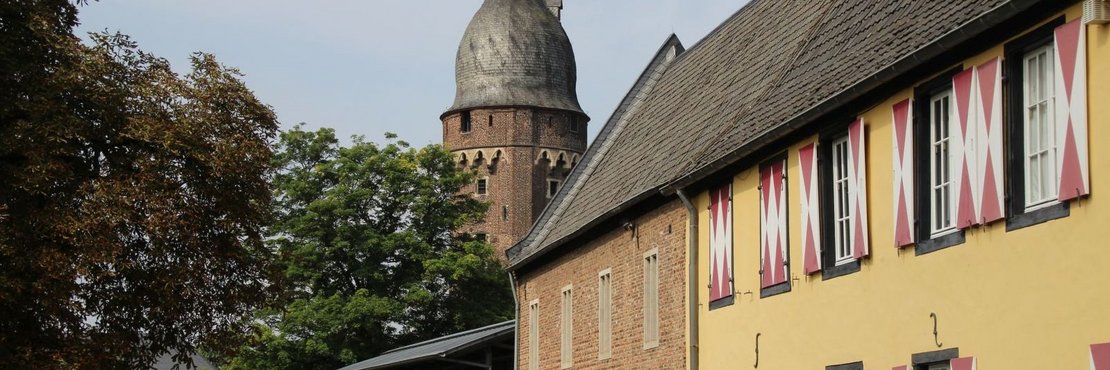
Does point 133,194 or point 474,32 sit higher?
point 474,32

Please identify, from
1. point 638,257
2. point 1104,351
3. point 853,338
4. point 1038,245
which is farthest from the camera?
point 638,257

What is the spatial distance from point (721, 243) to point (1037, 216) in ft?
24.2

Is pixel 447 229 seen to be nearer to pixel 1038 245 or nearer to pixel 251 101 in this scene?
pixel 251 101

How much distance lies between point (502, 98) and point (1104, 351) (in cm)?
7874

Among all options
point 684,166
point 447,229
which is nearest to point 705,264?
point 684,166

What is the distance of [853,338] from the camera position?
560 inches

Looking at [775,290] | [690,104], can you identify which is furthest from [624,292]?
[775,290]

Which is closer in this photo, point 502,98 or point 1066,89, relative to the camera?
point 1066,89

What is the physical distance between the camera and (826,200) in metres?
15.0

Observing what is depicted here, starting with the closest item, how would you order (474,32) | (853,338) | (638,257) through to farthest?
(853,338)
(638,257)
(474,32)

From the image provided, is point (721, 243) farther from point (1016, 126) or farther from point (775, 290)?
point (1016, 126)

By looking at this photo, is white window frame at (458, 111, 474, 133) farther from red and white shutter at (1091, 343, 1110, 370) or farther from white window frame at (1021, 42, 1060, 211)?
red and white shutter at (1091, 343, 1110, 370)

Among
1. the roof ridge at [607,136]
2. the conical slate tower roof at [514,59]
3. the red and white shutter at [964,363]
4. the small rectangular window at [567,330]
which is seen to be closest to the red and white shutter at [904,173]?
the red and white shutter at [964,363]

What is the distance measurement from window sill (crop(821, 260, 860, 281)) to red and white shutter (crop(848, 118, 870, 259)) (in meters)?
0.09
